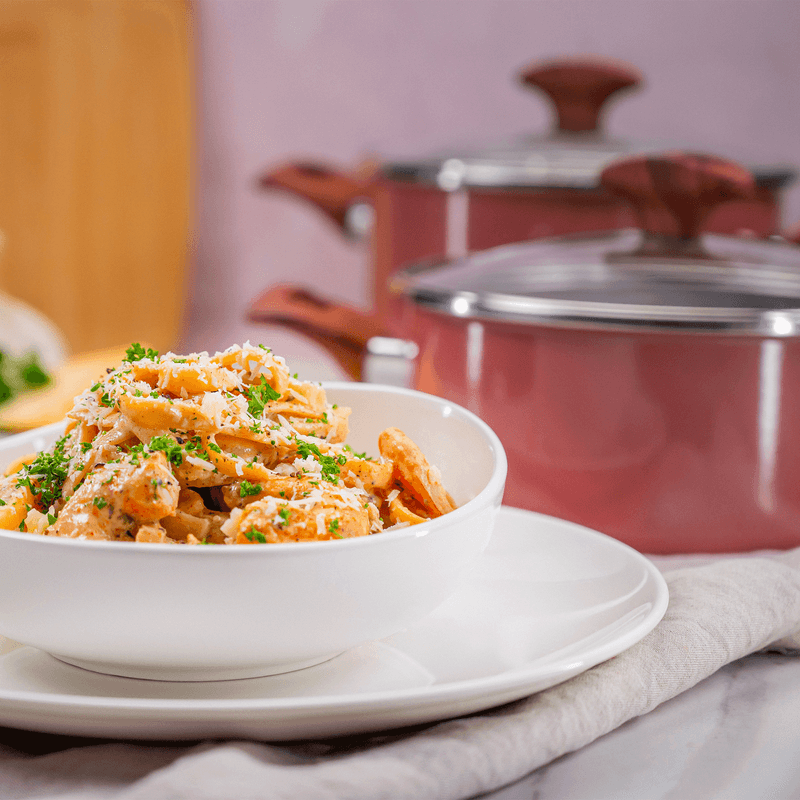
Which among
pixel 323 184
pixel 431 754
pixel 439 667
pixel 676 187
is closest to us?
pixel 431 754

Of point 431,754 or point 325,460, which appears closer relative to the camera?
point 431,754

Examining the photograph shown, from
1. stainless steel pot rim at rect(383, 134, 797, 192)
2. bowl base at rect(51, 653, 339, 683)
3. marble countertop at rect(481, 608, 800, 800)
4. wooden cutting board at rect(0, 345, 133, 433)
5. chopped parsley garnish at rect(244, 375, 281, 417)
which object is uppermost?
stainless steel pot rim at rect(383, 134, 797, 192)

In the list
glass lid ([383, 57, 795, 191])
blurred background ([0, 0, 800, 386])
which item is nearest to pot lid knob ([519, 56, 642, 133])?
glass lid ([383, 57, 795, 191])

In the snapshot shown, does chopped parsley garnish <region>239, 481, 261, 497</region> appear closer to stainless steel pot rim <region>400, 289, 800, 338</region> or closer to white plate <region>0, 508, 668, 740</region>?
white plate <region>0, 508, 668, 740</region>

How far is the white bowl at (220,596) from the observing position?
502 millimetres

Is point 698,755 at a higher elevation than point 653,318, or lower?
lower

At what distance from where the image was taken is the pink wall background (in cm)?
212

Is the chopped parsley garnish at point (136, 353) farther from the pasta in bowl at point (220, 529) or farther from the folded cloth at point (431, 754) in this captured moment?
the folded cloth at point (431, 754)

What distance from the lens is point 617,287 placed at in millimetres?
980

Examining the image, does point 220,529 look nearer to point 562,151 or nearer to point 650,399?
point 650,399

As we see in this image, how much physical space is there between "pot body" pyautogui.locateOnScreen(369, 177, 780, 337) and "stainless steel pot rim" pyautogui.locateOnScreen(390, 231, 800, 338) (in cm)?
26

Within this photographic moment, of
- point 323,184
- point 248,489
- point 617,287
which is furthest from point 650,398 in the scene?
point 323,184

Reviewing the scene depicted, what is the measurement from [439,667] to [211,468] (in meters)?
0.18

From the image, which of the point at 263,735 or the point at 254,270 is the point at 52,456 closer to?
the point at 263,735
